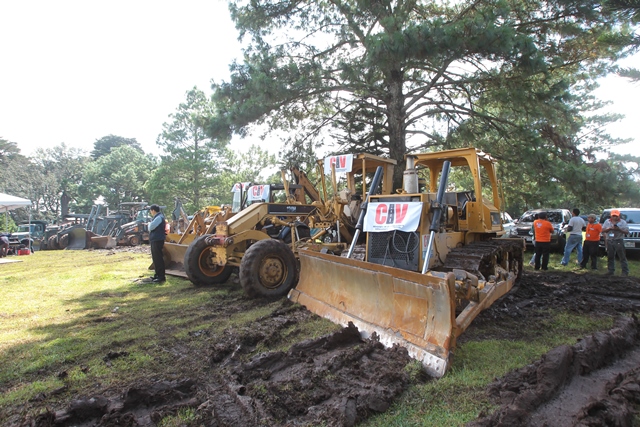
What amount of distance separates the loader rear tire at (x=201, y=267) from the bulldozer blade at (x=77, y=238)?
48.6 ft

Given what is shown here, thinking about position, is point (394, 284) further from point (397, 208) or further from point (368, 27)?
point (368, 27)

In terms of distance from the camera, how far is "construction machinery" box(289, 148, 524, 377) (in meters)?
4.12

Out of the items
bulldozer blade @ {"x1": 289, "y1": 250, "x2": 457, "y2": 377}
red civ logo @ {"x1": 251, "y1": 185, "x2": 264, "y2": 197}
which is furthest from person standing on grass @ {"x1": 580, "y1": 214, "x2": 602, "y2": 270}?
red civ logo @ {"x1": 251, "y1": 185, "x2": 264, "y2": 197}

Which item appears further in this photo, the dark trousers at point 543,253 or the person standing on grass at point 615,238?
the dark trousers at point 543,253

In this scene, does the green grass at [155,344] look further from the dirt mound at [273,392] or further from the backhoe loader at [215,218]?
the backhoe loader at [215,218]

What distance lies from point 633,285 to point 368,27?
9.02 m

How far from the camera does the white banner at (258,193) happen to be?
980 centimetres

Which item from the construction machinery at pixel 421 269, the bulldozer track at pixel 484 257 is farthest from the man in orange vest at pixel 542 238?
the construction machinery at pixel 421 269

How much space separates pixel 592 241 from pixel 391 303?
8406 mm

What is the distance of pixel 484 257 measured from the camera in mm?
5754

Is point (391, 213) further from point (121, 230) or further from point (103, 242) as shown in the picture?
point (121, 230)

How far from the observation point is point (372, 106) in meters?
13.2

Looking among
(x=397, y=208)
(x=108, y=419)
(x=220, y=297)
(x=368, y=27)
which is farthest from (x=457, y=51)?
(x=108, y=419)

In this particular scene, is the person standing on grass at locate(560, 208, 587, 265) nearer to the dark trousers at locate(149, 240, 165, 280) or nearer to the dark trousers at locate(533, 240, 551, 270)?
the dark trousers at locate(533, 240, 551, 270)
